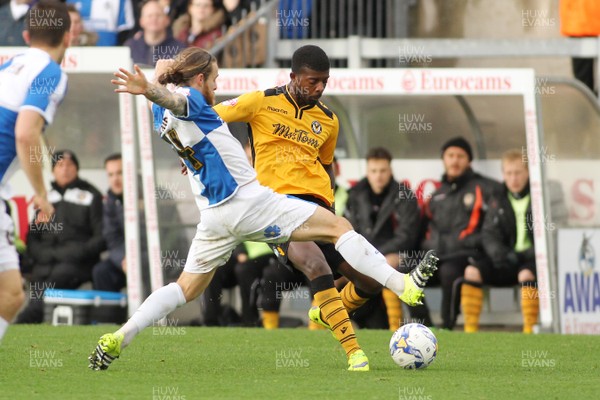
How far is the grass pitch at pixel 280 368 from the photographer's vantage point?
7281 millimetres

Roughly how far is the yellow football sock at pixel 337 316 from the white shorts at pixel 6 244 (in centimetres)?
190

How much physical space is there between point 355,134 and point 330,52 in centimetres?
145

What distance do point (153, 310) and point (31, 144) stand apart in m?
1.29

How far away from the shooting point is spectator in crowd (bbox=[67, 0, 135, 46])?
52.0 ft

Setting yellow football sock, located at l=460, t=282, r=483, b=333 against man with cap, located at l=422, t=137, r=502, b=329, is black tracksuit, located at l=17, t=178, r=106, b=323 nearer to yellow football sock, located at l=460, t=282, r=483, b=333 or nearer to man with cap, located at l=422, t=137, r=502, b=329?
man with cap, located at l=422, t=137, r=502, b=329

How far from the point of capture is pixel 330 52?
624 inches

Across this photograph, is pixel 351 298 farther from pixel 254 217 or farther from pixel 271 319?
pixel 271 319

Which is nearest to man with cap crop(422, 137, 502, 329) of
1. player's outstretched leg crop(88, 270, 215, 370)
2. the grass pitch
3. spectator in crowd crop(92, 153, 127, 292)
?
the grass pitch

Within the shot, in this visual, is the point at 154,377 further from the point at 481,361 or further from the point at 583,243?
the point at 583,243

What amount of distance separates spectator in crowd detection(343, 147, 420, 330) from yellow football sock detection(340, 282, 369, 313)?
4.43 meters

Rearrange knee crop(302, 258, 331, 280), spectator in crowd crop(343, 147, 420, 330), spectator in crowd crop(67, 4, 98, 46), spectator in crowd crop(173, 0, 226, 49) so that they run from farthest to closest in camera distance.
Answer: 1. spectator in crowd crop(173, 0, 226, 49)
2. spectator in crowd crop(67, 4, 98, 46)
3. spectator in crowd crop(343, 147, 420, 330)
4. knee crop(302, 258, 331, 280)

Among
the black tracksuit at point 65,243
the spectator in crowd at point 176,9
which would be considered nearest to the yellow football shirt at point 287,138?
the black tracksuit at point 65,243

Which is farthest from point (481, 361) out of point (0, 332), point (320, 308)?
point (0, 332)

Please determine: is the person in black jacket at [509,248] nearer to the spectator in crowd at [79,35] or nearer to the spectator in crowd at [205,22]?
the spectator in crowd at [205,22]
